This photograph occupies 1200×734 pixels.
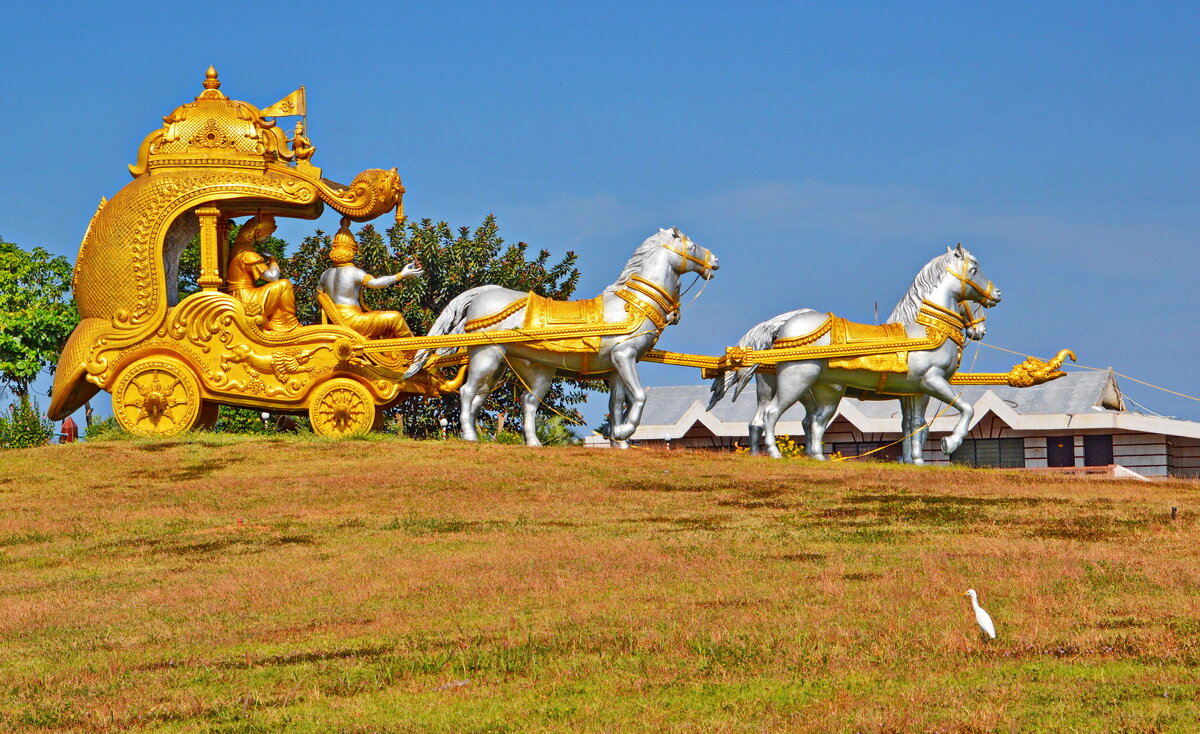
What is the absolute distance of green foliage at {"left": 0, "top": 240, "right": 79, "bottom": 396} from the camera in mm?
36625

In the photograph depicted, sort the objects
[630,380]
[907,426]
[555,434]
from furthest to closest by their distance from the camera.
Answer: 1. [555,434]
2. [907,426]
3. [630,380]

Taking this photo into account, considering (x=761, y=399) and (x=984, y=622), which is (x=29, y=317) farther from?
(x=984, y=622)

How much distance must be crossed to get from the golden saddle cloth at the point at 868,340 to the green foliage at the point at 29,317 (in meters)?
21.0

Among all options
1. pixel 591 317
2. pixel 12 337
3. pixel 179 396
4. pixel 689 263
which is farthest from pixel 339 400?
pixel 12 337

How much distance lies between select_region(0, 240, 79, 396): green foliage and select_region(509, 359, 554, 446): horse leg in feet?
56.1

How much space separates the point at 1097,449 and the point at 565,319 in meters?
17.3

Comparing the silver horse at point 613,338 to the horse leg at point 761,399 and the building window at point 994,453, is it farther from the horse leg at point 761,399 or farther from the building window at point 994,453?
the building window at point 994,453

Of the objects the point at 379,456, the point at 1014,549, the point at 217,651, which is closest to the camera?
the point at 217,651

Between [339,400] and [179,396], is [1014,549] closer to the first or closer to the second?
[339,400]

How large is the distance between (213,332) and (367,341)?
2370 millimetres

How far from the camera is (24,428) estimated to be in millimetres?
25312

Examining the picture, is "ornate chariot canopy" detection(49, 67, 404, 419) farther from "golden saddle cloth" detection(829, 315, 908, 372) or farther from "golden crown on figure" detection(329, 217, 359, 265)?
"golden saddle cloth" detection(829, 315, 908, 372)

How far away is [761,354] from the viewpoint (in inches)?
920

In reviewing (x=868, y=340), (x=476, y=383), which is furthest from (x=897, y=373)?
(x=476, y=383)
